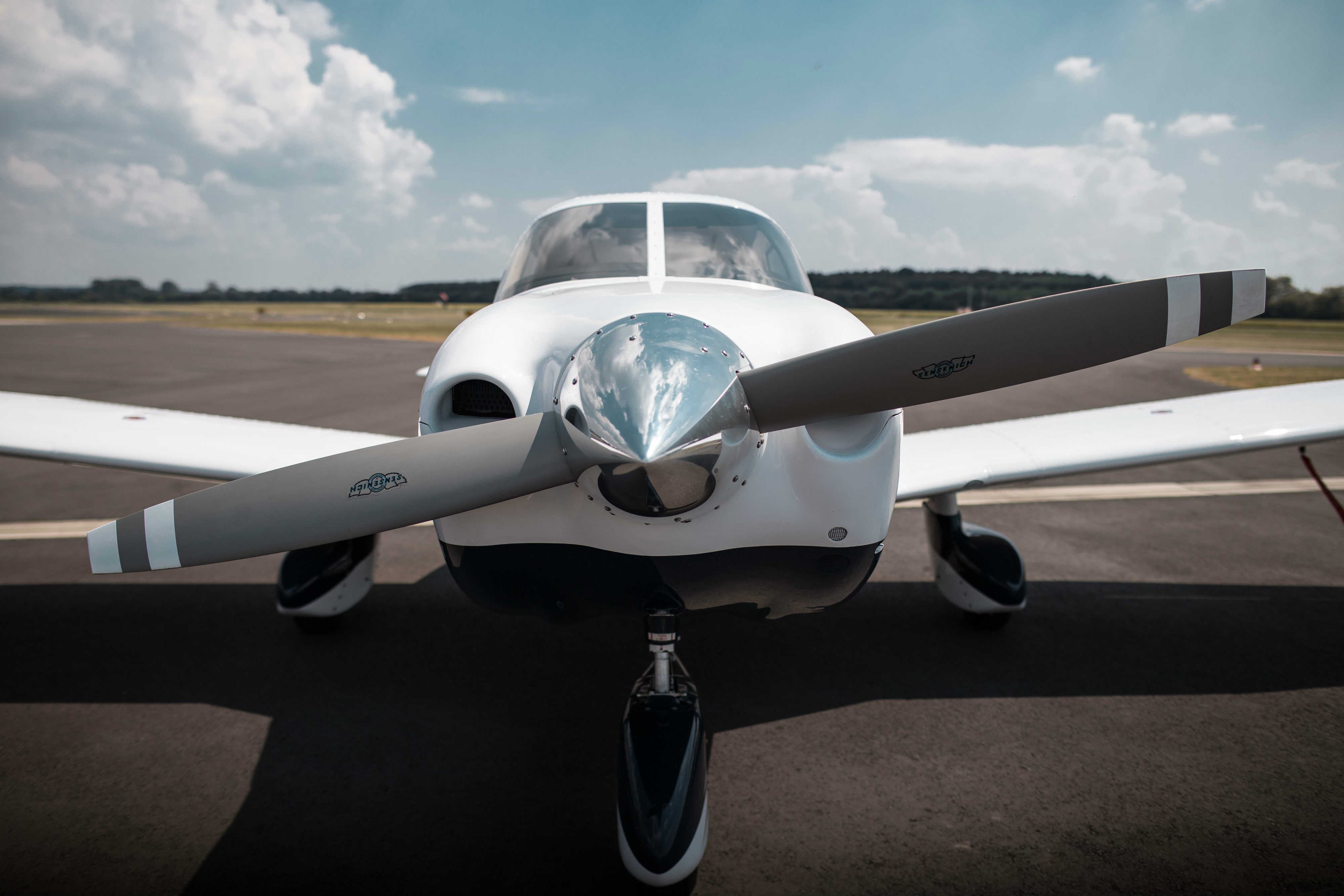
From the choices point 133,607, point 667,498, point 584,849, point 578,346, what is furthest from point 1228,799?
point 133,607

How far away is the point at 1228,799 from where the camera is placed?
9.50ft

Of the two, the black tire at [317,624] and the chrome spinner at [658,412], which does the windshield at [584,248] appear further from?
the black tire at [317,624]

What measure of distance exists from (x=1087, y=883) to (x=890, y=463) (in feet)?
5.60

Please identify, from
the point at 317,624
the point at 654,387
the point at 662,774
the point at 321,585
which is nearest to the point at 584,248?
the point at 654,387

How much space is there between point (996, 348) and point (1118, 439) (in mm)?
2959

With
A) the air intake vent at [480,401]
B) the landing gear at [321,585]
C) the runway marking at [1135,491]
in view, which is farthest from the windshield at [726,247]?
the runway marking at [1135,491]

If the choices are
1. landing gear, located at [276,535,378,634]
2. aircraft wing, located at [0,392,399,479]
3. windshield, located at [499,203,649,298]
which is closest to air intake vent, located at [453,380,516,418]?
windshield, located at [499,203,649,298]

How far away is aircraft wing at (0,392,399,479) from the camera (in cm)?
404

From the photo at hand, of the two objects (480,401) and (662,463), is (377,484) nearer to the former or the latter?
(480,401)

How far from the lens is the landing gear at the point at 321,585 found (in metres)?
4.27

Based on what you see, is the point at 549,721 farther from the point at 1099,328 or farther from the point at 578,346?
the point at 1099,328

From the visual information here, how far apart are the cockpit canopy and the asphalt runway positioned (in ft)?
5.14

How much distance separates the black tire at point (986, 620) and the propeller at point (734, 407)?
2.72 meters

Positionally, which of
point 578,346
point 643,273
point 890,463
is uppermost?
point 643,273
